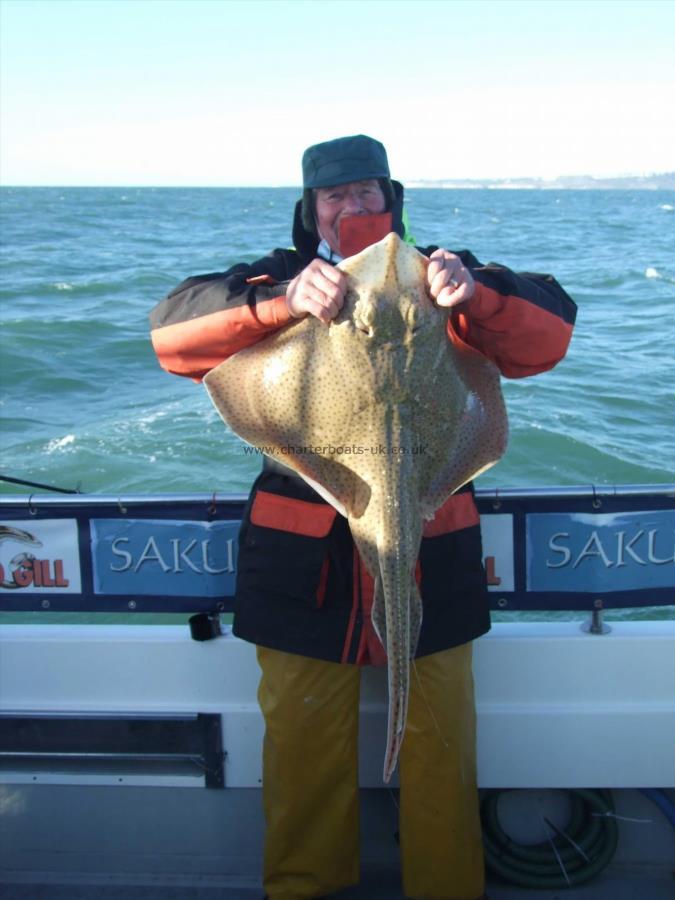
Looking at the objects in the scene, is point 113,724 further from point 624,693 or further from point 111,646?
point 624,693

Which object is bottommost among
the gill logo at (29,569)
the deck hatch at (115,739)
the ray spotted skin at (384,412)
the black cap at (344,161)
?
the deck hatch at (115,739)

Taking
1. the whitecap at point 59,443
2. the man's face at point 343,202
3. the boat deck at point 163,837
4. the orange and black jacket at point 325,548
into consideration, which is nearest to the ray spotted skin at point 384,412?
the orange and black jacket at point 325,548

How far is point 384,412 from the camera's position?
214 cm

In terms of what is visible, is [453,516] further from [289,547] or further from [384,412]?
[384,412]

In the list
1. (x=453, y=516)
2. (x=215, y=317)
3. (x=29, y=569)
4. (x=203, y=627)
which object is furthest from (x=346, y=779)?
(x=215, y=317)

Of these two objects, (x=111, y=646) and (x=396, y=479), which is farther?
(x=111, y=646)

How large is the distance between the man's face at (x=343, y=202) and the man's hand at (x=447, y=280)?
672 millimetres

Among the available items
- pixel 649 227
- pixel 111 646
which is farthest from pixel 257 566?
pixel 649 227

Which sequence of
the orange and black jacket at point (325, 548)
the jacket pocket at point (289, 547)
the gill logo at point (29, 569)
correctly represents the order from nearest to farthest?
the orange and black jacket at point (325, 548), the jacket pocket at point (289, 547), the gill logo at point (29, 569)

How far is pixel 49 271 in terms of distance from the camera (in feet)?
91.1

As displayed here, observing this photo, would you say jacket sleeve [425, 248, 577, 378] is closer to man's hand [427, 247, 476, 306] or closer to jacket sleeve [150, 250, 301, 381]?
man's hand [427, 247, 476, 306]

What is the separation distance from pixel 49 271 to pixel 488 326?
27875mm

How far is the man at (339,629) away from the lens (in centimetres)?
253

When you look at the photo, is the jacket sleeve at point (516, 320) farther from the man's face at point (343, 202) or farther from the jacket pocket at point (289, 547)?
the jacket pocket at point (289, 547)
